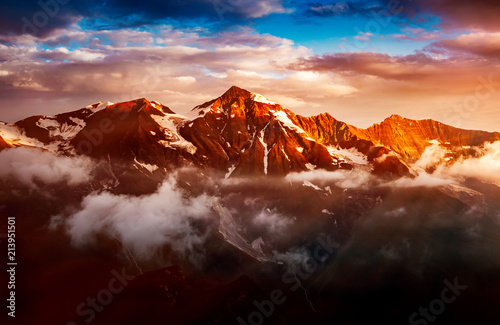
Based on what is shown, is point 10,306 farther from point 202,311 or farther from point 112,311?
point 202,311

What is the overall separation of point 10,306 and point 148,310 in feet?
187

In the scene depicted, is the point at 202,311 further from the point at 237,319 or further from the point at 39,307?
the point at 39,307

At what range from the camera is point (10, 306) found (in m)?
191

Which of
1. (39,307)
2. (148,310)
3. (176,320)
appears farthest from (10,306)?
(176,320)

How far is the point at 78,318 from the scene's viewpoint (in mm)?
193625

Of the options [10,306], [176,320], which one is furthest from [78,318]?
[176,320]

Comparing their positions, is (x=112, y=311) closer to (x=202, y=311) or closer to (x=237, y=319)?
(x=202, y=311)

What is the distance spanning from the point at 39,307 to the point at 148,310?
48493mm

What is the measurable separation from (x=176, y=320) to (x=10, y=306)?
70.1 metres

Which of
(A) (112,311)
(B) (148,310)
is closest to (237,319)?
(B) (148,310)

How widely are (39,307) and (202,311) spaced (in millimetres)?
70977

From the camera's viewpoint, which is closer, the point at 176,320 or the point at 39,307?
the point at 176,320

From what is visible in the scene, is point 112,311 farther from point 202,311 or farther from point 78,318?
point 202,311

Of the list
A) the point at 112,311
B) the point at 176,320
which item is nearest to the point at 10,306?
the point at 112,311
